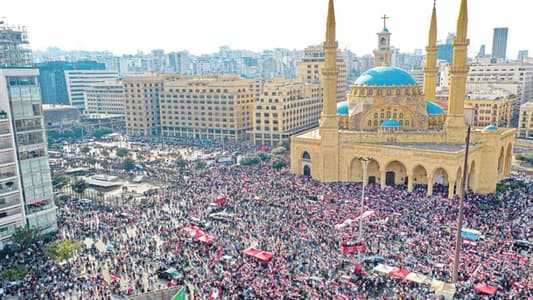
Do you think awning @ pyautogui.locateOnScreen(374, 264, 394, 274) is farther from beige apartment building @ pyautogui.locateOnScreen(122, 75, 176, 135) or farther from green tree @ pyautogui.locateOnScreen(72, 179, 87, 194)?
beige apartment building @ pyautogui.locateOnScreen(122, 75, 176, 135)

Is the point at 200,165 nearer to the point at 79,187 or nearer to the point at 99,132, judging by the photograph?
the point at 79,187

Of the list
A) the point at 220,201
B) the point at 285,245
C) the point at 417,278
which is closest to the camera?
the point at 417,278

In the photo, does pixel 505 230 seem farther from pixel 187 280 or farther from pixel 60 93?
pixel 60 93

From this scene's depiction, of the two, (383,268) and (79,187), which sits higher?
(383,268)

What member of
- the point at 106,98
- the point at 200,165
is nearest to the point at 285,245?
the point at 200,165

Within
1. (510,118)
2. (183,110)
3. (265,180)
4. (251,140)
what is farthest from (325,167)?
(510,118)

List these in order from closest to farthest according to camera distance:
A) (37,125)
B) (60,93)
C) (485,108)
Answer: (37,125) → (485,108) → (60,93)
